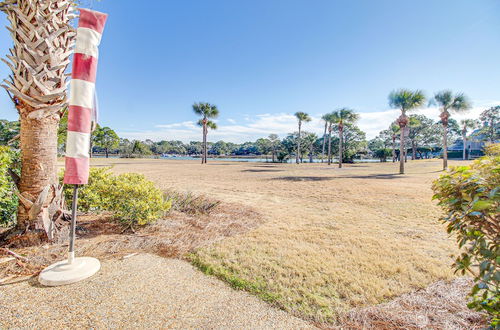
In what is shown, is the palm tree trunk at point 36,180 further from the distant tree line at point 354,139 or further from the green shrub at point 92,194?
the distant tree line at point 354,139

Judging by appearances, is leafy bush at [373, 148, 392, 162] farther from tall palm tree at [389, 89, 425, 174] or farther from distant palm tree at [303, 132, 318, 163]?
tall palm tree at [389, 89, 425, 174]

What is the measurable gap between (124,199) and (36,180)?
131 cm

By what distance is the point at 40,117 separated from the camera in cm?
318

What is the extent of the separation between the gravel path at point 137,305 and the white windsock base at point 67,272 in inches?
2.8

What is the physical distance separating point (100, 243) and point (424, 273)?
508 cm

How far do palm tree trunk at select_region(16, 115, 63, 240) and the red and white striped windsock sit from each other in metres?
1.03

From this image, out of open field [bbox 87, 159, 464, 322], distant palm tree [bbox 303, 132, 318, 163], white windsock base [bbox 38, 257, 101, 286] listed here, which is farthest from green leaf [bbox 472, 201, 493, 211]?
distant palm tree [bbox 303, 132, 318, 163]

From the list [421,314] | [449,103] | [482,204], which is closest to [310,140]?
[449,103]

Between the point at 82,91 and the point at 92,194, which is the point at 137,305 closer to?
the point at 82,91

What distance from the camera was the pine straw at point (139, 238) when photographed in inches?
113

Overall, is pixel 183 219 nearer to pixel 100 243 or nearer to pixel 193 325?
pixel 100 243

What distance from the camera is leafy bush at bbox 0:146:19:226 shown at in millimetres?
3125

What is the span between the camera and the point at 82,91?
265cm

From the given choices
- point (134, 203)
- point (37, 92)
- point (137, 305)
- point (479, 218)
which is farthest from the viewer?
point (134, 203)
